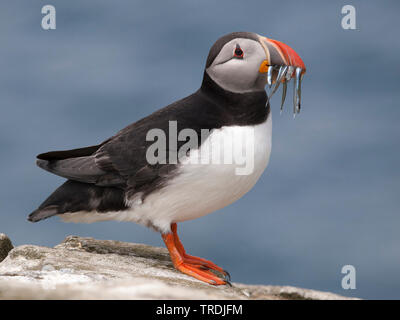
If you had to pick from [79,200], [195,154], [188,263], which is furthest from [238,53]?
[188,263]

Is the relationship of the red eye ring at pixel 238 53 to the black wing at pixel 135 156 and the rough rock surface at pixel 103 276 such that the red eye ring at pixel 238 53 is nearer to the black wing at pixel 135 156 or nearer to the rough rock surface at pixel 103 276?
the black wing at pixel 135 156

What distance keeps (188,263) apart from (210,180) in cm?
101

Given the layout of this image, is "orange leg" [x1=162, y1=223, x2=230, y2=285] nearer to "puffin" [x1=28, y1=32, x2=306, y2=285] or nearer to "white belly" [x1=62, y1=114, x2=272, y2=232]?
"puffin" [x1=28, y1=32, x2=306, y2=285]

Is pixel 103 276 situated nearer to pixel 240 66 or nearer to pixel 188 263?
pixel 188 263

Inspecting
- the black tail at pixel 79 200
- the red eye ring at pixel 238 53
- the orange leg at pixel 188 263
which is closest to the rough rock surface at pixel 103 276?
the orange leg at pixel 188 263

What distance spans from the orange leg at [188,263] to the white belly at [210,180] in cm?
20

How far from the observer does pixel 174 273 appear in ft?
16.1

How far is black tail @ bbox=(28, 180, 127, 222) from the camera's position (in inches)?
193

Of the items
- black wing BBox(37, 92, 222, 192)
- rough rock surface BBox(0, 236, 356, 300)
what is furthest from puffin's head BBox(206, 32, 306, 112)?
rough rock surface BBox(0, 236, 356, 300)

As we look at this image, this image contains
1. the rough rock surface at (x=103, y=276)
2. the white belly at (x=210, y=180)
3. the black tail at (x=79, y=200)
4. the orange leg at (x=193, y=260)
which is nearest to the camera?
the rough rock surface at (x=103, y=276)

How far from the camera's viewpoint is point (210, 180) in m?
4.66

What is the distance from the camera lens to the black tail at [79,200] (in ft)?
16.1
